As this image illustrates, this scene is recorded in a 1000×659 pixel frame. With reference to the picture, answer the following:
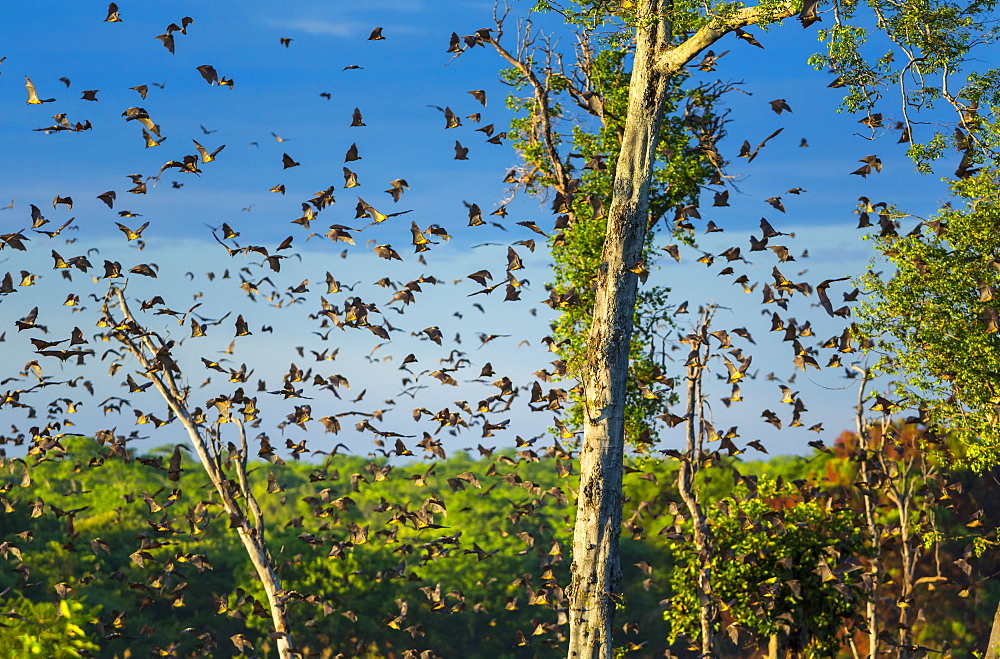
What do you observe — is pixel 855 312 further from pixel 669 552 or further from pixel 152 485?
pixel 152 485

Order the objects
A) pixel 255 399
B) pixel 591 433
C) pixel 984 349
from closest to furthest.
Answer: pixel 591 433
pixel 255 399
pixel 984 349

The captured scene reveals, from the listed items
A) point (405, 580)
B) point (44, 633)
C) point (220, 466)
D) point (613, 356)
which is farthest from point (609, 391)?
point (405, 580)

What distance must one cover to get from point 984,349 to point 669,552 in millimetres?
10862

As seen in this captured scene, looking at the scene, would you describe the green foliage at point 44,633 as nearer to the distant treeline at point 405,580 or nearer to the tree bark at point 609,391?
the distant treeline at point 405,580

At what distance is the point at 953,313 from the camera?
14383 mm

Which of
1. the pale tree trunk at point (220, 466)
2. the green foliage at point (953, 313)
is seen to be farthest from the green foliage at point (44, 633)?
the green foliage at point (953, 313)

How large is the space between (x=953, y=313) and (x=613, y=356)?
24.9ft

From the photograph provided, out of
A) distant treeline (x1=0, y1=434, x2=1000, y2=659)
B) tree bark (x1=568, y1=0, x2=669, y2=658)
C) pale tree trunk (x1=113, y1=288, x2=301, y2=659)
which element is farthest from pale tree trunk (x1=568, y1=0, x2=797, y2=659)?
distant treeline (x1=0, y1=434, x2=1000, y2=659)

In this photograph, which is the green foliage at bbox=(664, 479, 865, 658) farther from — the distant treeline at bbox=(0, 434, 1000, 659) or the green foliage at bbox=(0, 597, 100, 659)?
the green foliage at bbox=(0, 597, 100, 659)

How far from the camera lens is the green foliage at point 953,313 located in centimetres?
1412

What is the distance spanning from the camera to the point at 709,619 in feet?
44.1

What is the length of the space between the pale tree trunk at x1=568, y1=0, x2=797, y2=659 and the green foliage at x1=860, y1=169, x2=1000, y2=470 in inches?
244

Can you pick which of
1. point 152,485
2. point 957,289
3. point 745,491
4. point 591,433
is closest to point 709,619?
point 745,491

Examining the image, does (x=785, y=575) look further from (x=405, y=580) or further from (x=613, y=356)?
(x=405, y=580)
